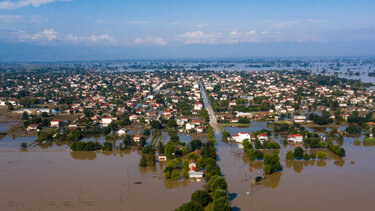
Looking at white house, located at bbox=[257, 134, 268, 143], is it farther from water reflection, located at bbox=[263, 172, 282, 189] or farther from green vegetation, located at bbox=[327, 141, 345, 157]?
water reflection, located at bbox=[263, 172, 282, 189]

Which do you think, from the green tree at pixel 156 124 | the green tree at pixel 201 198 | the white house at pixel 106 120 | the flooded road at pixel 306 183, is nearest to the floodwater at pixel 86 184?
the green tree at pixel 201 198

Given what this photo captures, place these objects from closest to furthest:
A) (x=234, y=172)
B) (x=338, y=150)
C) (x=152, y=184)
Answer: (x=152, y=184)
(x=234, y=172)
(x=338, y=150)

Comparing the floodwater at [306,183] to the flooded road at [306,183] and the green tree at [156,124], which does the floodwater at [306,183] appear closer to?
the flooded road at [306,183]

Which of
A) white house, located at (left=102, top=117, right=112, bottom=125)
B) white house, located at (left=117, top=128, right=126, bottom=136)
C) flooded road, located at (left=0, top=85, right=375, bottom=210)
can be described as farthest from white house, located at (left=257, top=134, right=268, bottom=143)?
white house, located at (left=102, top=117, right=112, bottom=125)

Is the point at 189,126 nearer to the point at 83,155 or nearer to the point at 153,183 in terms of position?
the point at 83,155

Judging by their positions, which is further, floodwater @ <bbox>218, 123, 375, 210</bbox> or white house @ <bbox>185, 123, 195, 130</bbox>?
white house @ <bbox>185, 123, 195, 130</bbox>

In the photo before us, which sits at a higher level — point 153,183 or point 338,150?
point 338,150

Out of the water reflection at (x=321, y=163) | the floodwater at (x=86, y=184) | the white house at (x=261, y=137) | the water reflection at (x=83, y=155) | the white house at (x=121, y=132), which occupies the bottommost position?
the floodwater at (x=86, y=184)

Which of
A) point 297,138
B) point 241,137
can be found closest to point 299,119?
point 297,138

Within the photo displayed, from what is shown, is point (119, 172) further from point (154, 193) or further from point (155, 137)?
point (155, 137)

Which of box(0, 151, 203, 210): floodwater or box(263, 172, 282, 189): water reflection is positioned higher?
box(263, 172, 282, 189): water reflection
